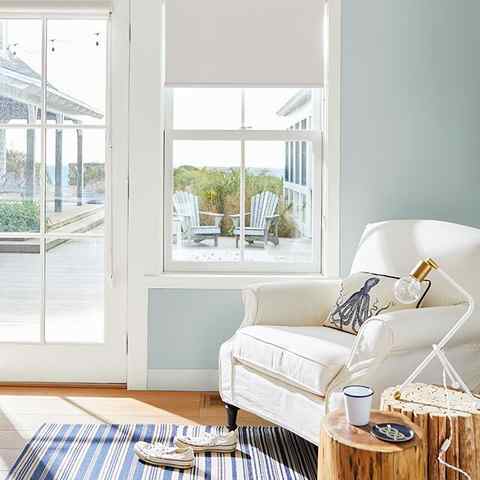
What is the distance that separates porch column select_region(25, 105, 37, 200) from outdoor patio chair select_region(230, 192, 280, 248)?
3.67ft

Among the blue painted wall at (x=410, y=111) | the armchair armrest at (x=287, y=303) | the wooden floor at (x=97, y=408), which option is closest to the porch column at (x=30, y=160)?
the wooden floor at (x=97, y=408)

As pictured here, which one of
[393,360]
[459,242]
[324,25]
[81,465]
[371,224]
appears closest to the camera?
[393,360]

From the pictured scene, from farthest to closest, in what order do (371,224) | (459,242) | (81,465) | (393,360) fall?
(371,224)
(459,242)
(81,465)
(393,360)

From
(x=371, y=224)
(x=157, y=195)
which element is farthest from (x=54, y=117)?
(x=371, y=224)

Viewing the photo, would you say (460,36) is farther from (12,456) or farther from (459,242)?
(12,456)

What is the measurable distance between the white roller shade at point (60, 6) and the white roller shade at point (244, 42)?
349 millimetres

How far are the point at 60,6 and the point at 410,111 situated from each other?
194 centimetres

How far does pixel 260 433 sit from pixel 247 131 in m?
1.59

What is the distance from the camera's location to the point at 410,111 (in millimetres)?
3477

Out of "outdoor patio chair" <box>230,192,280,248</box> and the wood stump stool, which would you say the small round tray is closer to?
the wood stump stool

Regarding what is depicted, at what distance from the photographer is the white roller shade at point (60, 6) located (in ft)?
11.5

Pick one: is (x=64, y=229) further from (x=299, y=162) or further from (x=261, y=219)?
(x=299, y=162)

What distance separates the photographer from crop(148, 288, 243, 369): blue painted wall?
3.53m

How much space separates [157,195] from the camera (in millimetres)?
3533
